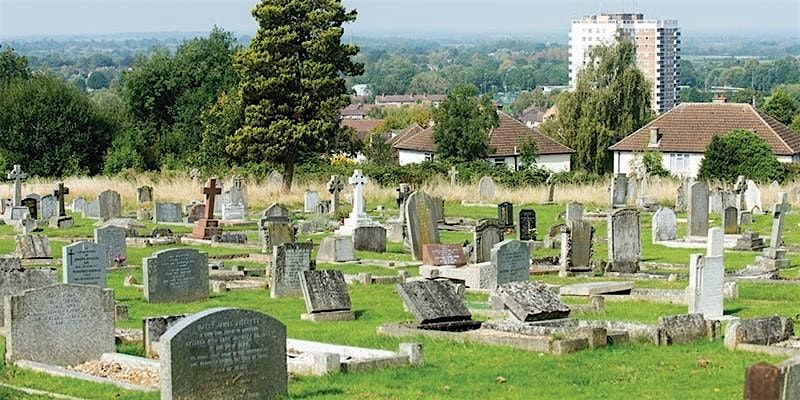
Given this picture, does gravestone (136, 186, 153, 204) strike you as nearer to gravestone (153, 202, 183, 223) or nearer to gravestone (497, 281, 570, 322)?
gravestone (153, 202, 183, 223)

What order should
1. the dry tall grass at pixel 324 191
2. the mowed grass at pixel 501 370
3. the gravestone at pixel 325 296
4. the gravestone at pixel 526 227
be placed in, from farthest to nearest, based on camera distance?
1. the dry tall grass at pixel 324 191
2. the gravestone at pixel 526 227
3. the gravestone at pixel 325 296
4. the mowed grass at pixel 501 370

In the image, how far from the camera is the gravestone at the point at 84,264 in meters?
23.5

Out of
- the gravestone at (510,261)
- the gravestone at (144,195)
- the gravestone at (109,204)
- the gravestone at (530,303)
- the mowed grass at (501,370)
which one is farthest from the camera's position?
the gravestone at (144,195)

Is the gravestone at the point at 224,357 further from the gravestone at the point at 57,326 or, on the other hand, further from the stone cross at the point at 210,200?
the stone cross at the point at 210,200

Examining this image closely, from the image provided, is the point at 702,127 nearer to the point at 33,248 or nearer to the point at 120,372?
the point at 33,248

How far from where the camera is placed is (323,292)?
845 inches

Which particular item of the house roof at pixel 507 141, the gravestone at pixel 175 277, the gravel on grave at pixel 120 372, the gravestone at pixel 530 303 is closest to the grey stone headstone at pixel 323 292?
the gravestone at pixel 530 303

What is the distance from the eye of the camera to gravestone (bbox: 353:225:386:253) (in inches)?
1403

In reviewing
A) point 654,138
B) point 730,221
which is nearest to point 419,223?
point 730,221

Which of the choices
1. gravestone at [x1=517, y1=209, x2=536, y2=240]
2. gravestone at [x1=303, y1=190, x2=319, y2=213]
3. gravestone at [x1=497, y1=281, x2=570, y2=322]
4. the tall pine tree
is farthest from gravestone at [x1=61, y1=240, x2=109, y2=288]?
the tall pine tree

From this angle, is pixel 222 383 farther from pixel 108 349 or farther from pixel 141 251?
pixel 141 251

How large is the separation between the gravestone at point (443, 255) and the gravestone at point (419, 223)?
3.38 metres

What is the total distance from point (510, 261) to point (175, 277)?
17.3ft

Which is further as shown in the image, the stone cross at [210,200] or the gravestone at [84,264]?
the stone cross at [210,200]
